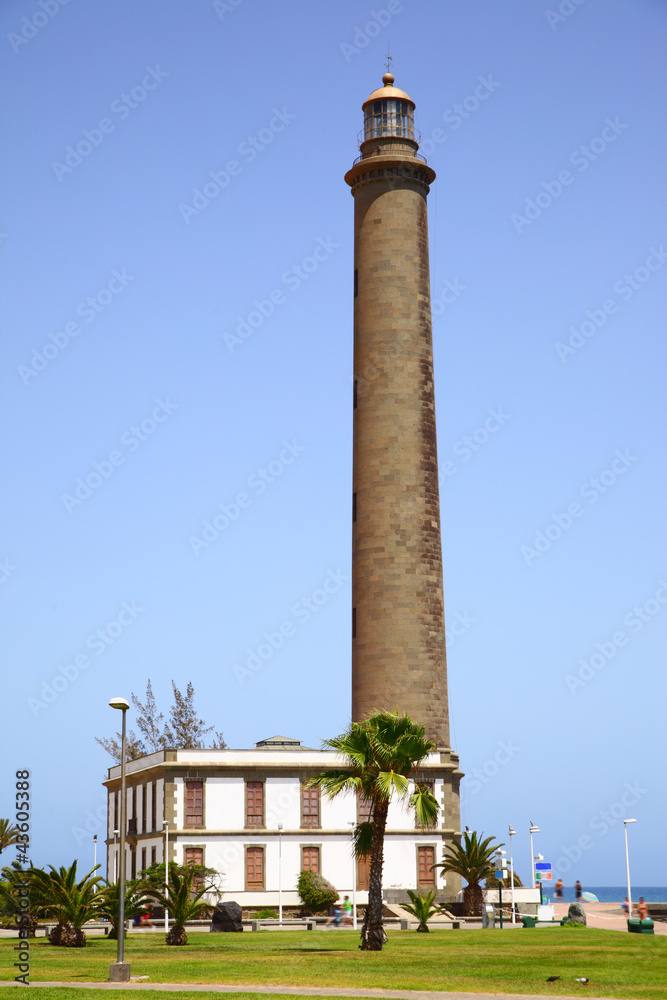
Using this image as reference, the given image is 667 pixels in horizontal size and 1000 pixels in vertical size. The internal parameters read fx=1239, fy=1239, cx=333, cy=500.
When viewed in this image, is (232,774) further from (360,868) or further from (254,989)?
(254,989)

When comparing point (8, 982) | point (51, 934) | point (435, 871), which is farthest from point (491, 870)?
point (8, 982)

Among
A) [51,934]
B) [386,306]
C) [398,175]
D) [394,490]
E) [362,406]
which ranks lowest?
[51,934]

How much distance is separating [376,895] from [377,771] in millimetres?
3179

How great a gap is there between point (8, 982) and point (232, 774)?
1205 inches

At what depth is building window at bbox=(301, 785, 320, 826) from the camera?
54969 millimetres

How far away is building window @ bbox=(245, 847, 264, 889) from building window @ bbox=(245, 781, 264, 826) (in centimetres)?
121

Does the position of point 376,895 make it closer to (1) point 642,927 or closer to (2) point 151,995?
(2) point 151,995

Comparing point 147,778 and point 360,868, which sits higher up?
point 147,778

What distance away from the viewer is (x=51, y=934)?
1430 inches

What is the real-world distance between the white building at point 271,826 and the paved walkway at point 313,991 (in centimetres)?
2935

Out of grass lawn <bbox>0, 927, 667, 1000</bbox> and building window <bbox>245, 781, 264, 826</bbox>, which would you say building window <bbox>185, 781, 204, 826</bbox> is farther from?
grass lawn <bbox>0, 927, 667, 1000</bbox>

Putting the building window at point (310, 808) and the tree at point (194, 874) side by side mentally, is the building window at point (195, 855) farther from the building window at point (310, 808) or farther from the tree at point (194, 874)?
the building window at point (310, 808)

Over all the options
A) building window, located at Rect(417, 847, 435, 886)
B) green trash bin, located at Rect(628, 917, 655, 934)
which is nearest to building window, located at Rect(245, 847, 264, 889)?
building window, located at Rect(417, 847, 435, 886)

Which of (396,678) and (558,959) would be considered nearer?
(558,959)
